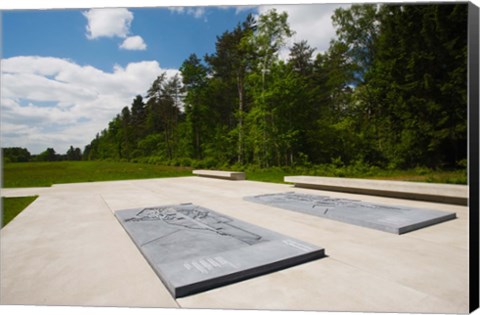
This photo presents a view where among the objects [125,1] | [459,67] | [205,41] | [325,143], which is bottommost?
[325,143]

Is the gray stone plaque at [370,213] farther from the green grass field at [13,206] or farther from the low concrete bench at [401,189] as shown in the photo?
the green grass field at [13,206]

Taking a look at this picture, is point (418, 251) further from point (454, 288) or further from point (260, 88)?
point (260, 88)

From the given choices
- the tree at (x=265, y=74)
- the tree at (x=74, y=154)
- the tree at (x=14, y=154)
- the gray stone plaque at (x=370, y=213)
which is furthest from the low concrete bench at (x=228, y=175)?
the tree at (x=74, y=154)

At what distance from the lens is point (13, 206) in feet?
23.8

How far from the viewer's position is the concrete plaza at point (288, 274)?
2340mm

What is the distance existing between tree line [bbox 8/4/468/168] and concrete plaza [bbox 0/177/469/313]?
10763mm

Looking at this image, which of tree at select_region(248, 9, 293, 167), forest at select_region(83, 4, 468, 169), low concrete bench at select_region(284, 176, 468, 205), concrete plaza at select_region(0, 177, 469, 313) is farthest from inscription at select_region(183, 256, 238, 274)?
tree at select_region(248, 9, 293, 167)

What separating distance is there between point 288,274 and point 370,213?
2924 millimetres

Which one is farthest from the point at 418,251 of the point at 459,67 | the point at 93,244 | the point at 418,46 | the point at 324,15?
the point at 324,15

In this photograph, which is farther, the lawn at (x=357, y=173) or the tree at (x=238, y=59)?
the tree at (x=238, y=59)

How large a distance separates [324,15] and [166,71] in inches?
618

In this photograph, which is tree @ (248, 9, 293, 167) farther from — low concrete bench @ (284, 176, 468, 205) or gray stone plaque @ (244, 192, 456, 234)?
gray stone plaque @ (244, 192, 456, 234)

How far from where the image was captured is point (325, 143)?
752 inches

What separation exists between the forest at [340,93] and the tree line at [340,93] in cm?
6
